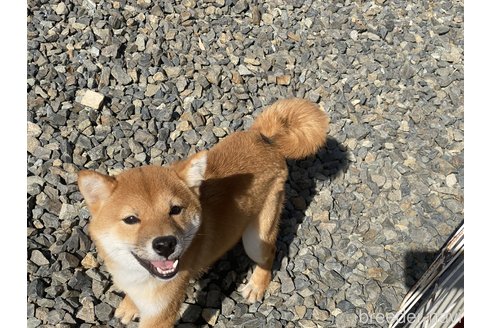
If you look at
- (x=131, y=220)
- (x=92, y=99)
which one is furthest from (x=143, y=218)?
(x=92, y=99)

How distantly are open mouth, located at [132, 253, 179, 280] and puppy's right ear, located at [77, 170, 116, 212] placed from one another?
388 mm

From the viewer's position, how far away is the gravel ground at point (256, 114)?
11.5ft

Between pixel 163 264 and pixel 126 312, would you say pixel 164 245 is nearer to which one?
pixel 163 264

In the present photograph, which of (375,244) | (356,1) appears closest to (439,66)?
(356,1)

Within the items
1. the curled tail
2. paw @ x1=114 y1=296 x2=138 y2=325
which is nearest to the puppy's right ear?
paw @ x1=114 y1=296 x2=138 y2=325

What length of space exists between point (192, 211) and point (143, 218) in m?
0.29

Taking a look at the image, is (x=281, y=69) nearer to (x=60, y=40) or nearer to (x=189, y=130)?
(x=189, y=130)

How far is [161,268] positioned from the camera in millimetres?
2602

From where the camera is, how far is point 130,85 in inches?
181

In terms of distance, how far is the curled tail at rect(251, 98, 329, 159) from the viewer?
342 cm

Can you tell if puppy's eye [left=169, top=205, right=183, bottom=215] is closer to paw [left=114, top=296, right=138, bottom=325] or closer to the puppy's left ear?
the puppy's left ear

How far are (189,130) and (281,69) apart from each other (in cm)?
133

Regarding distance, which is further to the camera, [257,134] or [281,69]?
[281,69]

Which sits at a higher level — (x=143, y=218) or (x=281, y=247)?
(x=143, y=218)
